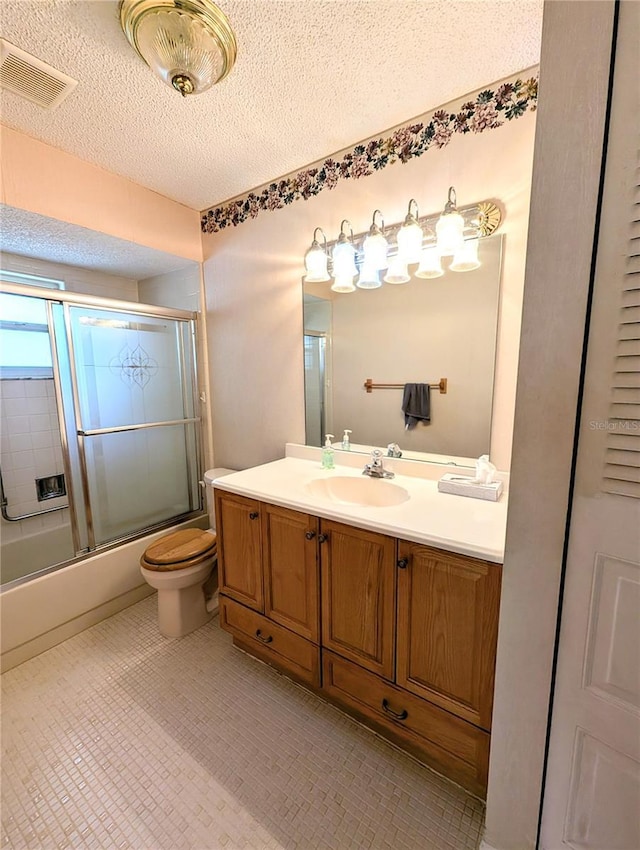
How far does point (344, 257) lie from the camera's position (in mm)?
1604

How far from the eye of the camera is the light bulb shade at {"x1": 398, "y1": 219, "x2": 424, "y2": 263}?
4.58 feet

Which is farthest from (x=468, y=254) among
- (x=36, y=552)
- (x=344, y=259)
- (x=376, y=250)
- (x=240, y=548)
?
(x=36, y=552)

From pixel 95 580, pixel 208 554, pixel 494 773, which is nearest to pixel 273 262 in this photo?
pixel 208 554

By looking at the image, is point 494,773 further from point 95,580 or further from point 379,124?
point 379,124

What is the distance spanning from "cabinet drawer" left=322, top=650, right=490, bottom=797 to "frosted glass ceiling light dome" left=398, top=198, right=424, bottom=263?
5.21 feet

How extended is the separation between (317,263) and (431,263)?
0.54 meters

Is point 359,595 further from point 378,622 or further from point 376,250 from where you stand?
point 376,250

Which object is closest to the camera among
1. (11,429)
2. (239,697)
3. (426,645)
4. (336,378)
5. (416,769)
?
(426,645)

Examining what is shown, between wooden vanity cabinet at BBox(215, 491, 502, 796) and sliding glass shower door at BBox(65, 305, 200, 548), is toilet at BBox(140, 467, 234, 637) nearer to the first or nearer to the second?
wooden vanity cabinet at BBox(215, 491, 502, 796)

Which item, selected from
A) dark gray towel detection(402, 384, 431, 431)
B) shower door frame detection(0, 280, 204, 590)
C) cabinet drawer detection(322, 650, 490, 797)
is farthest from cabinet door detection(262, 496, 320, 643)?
shower door frame detection(0, 280, 204, 590)

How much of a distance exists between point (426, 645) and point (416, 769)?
509 mm

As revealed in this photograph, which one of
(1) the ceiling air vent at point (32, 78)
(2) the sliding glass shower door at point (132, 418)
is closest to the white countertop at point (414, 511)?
(2) the sliding glass shower door at point (132, 418)

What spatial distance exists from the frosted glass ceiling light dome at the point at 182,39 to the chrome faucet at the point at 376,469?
146 centimetres

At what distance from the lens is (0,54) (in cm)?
110
